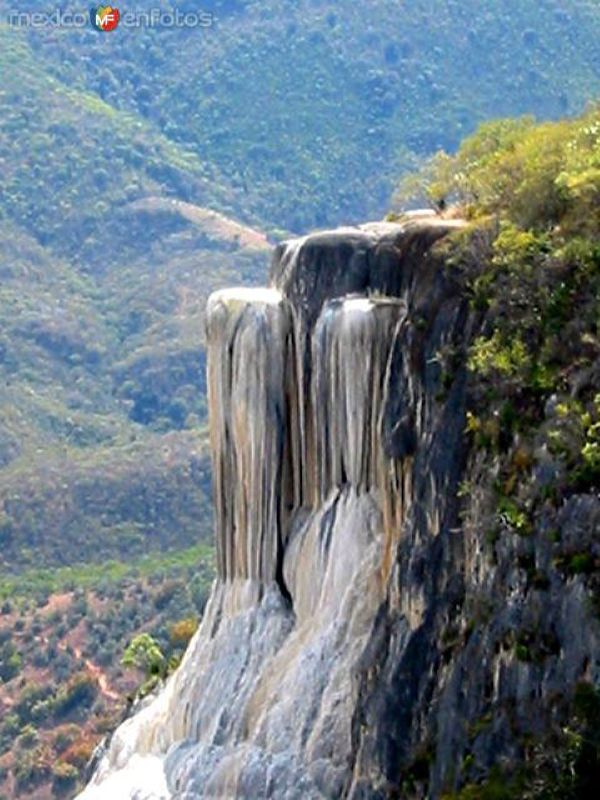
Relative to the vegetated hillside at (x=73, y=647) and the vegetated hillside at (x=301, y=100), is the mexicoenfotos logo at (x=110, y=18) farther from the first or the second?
the vegetated hillside at (x=73, y=647)

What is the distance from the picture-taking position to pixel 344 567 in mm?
25297

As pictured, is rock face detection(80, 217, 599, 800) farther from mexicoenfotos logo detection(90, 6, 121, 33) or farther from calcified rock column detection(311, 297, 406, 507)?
mexicoenfotos logo detection(90, 6, 121, 33)

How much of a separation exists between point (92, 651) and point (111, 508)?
665 inches

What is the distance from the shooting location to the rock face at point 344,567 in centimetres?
2150

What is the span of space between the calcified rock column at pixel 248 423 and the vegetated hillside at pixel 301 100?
11596 centimetres

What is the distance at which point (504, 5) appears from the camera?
154500mm

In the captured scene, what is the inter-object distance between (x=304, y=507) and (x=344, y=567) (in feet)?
5.37

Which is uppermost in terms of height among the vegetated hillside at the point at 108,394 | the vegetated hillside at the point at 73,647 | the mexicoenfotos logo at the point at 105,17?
the mexicoenfotos logo at the point at 105,17

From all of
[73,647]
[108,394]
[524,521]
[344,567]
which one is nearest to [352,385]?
[344,567]

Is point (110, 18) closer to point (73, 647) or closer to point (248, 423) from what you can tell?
point (73, 647)

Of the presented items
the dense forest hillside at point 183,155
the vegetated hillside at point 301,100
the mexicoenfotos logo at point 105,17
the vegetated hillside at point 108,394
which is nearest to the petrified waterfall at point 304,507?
→ the vegetated hillside at point 108,394

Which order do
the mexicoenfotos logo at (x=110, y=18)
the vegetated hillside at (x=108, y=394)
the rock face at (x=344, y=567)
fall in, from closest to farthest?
1. the rock face at (x=344, y=567)
2. the vegetated hillside at (x=108, y=394)
3. the mexicoenfotos logo at (x=110, y=18)

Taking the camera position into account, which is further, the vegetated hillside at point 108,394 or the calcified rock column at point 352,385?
the vegetated hillside at point 108,394

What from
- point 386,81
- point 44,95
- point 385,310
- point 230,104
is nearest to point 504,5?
point 386,81
